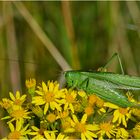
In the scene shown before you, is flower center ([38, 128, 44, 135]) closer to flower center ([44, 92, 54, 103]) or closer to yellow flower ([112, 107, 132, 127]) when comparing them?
flower center ([44, 92, 54, 103])

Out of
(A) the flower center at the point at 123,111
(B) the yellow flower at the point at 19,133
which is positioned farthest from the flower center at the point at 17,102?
(A) the flower center at the point at 123,111

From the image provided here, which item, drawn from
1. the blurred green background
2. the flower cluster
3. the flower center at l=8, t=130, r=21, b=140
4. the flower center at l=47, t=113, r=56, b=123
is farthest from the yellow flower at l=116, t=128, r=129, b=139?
the blurred green background

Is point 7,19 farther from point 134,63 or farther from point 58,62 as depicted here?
point 134,63

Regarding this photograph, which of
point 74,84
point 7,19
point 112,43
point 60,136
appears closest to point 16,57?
point 7,19

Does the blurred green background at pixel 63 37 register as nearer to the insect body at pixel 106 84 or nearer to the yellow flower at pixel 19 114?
the insect body at pixel 106 84

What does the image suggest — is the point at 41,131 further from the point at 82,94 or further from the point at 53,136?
the point at 82,94

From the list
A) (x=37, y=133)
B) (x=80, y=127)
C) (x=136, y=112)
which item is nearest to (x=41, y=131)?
(x=37, y=133)
